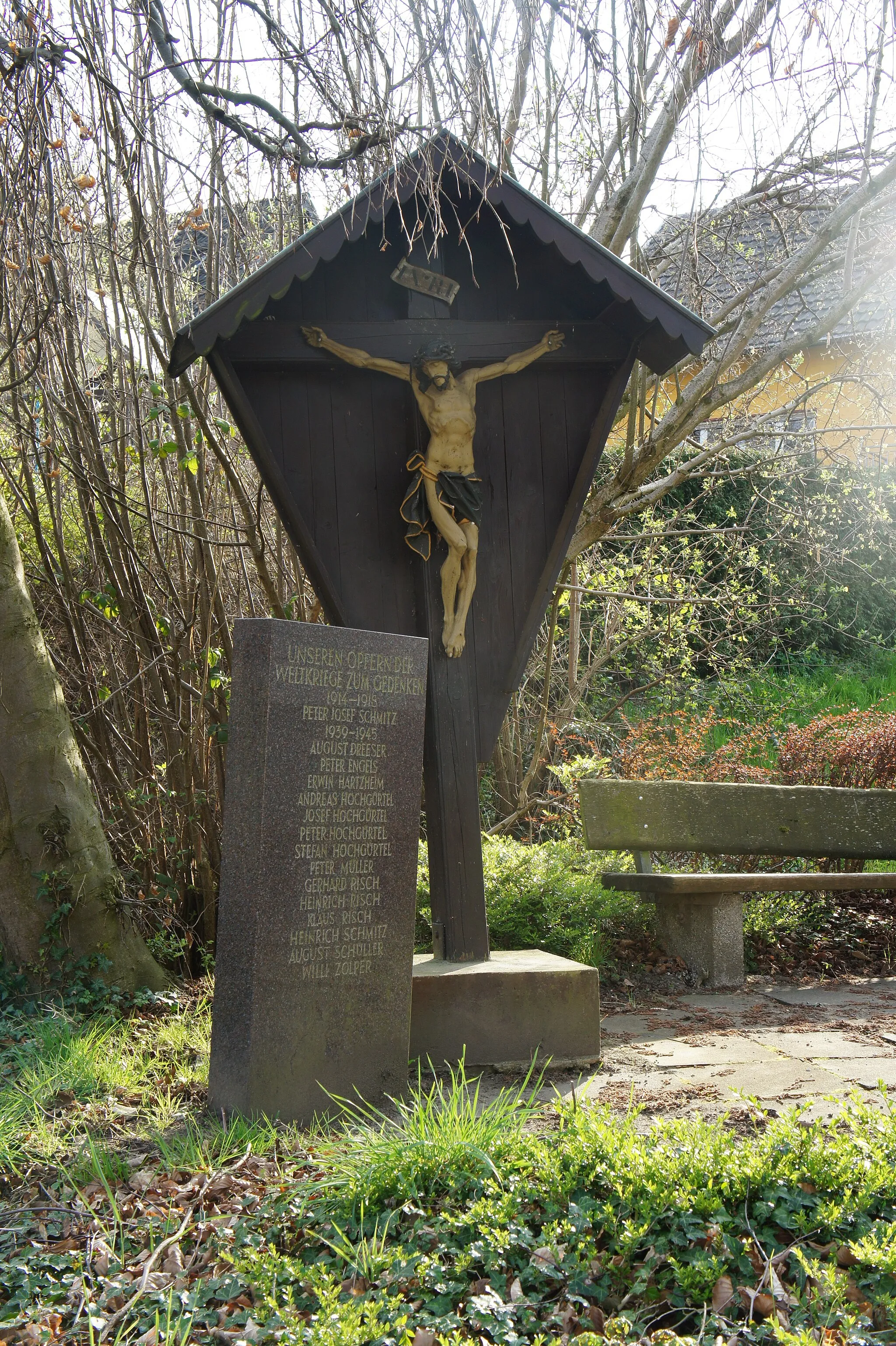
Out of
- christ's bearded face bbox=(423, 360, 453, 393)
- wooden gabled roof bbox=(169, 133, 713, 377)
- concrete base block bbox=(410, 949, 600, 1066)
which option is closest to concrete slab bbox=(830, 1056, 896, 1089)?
concrete base block bbox=(410, 949, 600, 1066)

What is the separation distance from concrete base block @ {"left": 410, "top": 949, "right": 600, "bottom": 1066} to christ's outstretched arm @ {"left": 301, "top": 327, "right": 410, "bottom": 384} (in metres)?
2.48

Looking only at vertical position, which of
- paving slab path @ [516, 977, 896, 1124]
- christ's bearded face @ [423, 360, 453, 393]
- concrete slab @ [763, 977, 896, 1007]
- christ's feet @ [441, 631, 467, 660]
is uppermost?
christ's bearded face @ [423, 360, 453, 393]

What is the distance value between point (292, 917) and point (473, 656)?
1.53m

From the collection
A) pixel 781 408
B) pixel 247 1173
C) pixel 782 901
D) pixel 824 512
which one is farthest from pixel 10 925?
pixel 824 512

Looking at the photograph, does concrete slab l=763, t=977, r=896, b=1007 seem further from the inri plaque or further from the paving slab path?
the inri plaque

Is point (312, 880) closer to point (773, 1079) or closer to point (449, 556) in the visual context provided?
point (449, 556)

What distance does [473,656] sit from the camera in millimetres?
4715

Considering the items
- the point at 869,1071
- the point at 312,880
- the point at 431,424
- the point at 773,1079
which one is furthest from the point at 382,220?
the point at 869,1071

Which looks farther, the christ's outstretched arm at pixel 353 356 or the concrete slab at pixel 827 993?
the concrete slab at pixel 827 993

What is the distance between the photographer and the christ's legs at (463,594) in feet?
15.0

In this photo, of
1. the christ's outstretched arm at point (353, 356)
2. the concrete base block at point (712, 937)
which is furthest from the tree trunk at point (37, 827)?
the concrete base block at point (712, 937)

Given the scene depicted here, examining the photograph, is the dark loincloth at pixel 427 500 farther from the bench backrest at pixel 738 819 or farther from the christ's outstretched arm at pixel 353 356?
the bench backrest at pixel 738 819

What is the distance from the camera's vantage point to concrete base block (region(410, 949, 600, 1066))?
13.8 ft

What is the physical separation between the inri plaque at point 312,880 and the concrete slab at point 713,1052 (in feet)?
3.63
